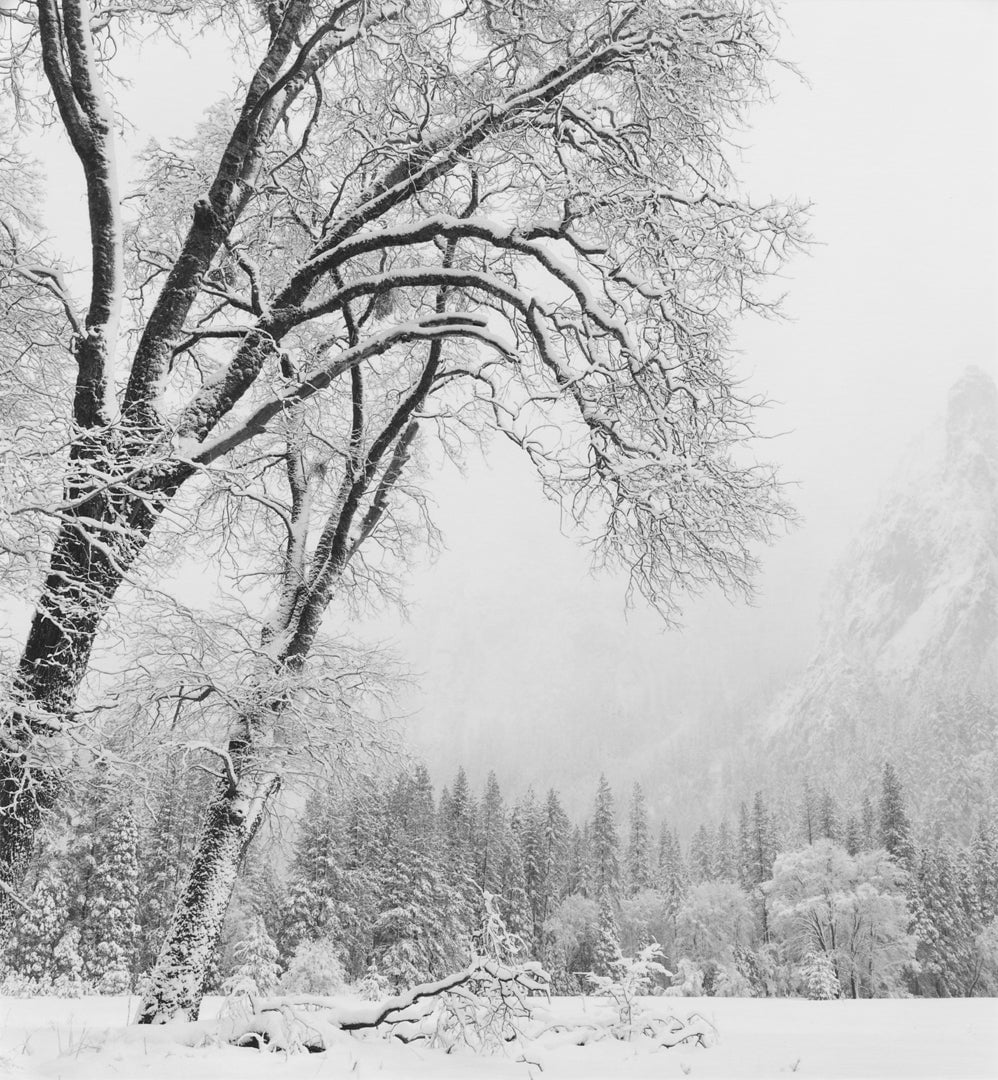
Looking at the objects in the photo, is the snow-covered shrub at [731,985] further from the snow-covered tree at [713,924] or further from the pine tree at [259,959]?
the pine tree at [259,959]

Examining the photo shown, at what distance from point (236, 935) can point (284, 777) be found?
3689cm

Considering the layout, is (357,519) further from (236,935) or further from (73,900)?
(236,935)

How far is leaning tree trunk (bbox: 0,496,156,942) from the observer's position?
4.57 meters

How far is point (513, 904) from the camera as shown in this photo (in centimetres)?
4594

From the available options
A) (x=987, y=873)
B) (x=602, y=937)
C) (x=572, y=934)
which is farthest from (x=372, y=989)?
(x=987, y=873)

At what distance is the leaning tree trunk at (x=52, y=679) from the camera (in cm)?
→ 457

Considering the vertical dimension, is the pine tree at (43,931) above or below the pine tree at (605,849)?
below

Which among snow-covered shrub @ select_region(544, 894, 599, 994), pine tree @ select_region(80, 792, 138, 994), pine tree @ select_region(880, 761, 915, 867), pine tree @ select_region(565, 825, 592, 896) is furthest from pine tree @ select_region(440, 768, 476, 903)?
pine tree @ select_region(880, 761, 915, 867)

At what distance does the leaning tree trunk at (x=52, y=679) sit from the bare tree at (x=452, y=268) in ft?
0.07

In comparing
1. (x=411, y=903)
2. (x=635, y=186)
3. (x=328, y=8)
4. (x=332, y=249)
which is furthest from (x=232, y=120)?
(x=411, y=903)

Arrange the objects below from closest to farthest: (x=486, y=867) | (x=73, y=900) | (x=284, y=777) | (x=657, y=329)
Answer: (x=657, y=329) < (x=284, y=777) < (x=73, y=900) < (x=486, y=867)

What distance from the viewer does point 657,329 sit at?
21.2 ft

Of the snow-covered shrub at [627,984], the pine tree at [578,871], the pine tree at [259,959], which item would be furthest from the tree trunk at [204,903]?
the pine tree at [578,871]

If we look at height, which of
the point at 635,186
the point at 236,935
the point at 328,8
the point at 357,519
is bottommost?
the point at 236,935
